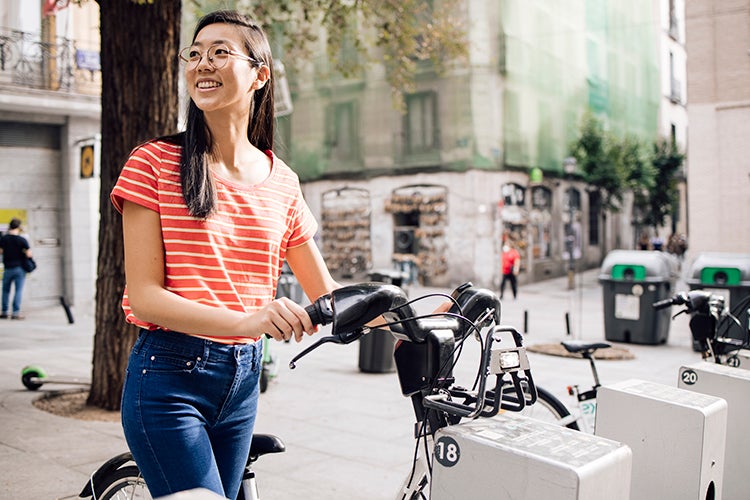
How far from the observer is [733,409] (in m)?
3.69

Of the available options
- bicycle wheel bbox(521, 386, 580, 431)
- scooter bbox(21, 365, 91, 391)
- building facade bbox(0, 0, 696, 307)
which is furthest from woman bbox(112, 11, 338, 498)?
building facade bbox(0, 0, 696, 307)

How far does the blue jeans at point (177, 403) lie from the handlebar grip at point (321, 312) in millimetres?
375

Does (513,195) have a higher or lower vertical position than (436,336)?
higher

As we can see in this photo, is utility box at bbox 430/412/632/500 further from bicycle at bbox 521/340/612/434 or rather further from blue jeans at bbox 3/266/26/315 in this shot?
blue jeans at bbox 3/266/26/315

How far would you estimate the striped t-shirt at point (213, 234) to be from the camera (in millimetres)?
1987

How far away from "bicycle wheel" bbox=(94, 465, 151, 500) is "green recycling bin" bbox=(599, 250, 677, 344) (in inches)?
398

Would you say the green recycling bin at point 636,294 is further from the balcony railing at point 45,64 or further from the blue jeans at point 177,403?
the balcony railing at point 45,64

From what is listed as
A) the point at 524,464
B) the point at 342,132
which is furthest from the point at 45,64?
the point at 524,464

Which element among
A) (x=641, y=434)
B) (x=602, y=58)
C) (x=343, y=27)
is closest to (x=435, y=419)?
(x=641, y=434)

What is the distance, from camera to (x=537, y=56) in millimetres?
26359

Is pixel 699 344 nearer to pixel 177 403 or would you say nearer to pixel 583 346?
pixel 583 346

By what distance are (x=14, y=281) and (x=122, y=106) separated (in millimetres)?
9582

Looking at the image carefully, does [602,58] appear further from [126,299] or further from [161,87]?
[126,299]

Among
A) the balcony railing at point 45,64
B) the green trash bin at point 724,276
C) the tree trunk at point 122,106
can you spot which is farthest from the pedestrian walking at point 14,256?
the green trash bin at point 724,276
